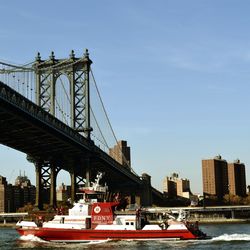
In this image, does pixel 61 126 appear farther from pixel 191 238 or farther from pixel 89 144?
pixel 191 238

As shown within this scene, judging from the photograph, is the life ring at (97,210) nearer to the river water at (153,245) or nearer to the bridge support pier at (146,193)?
the river water at (153,245)

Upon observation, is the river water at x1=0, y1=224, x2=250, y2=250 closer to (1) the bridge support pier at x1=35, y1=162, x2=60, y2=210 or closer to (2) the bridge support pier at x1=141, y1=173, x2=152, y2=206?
(1) the bridge support pier at x1=35, y1=162, x2=60, y2=210

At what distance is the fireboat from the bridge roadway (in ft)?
47.7

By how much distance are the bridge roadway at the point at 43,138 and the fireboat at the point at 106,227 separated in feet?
47.7

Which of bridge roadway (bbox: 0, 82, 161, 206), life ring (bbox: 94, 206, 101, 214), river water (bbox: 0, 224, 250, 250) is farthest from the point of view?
bridge roadway (bbox: 0, 82, 161, 206)

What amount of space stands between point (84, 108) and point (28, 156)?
11.1 meters

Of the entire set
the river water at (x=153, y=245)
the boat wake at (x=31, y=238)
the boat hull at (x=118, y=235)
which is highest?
the boat hull at (x=118, y=235)

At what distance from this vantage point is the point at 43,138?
253 ft

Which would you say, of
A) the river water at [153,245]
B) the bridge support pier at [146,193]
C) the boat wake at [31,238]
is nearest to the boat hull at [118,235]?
the river water at [153,245]

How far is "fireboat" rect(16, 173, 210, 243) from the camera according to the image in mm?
46969

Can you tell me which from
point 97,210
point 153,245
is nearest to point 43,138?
point 97,210

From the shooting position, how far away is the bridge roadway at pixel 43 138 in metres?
61.6

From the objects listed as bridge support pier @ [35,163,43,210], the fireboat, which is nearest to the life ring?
the fireboat

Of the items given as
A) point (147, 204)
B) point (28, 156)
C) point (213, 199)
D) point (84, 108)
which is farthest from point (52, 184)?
point (213, 199)
